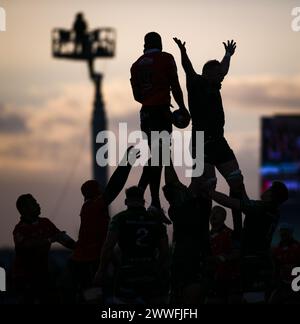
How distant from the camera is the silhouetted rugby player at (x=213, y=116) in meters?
15.9

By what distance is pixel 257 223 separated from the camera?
15484 mm

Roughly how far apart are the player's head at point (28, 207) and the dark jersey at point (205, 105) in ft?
8.11

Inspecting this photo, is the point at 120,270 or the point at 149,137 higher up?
the point at 149,137

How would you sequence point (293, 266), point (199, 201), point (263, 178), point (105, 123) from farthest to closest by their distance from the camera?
point (105, 123) < point (263, 178) < point (293, 266) < point (199, 201)

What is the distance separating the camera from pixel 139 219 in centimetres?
1414

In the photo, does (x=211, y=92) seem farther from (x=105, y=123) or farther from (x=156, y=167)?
(x=105, y=123)

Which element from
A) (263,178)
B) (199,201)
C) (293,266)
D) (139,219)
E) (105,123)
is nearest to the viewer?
(139,219)

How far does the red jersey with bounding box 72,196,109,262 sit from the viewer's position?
1537cm

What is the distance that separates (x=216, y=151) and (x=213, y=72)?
107cm

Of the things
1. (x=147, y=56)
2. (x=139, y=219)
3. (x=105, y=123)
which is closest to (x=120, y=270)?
(x=139, y=219)

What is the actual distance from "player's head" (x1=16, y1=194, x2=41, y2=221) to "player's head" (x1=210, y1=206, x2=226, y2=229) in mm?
2426

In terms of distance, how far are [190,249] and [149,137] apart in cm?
183

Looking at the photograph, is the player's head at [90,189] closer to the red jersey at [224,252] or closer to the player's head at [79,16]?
the red jersey at [224,252]

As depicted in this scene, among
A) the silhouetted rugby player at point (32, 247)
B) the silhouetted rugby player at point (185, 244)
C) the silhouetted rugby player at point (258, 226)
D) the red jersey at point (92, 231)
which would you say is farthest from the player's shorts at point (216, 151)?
the silhouetted rugby player at point (32, 247)
